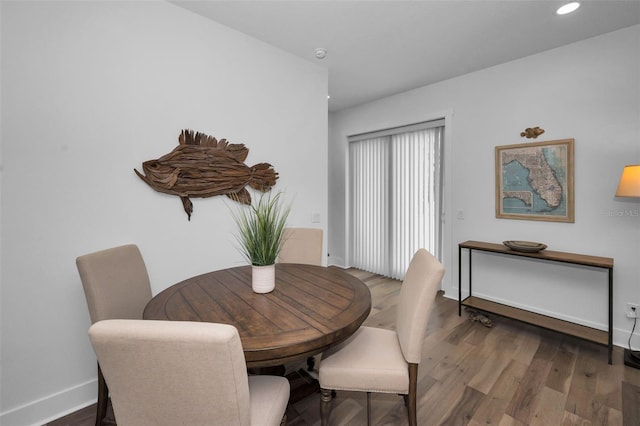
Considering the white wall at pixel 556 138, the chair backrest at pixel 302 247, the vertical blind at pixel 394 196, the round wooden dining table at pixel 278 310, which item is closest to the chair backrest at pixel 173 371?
the round wooden dining table at pixel 278 310

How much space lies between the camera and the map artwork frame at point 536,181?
2701mm

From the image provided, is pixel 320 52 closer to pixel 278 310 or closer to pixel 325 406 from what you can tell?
pixel 278 310

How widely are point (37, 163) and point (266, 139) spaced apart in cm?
159

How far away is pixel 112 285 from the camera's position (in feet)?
5.17

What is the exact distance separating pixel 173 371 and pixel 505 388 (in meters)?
2.15

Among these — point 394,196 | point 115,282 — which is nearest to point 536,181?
point 394,196

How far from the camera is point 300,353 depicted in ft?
3.51

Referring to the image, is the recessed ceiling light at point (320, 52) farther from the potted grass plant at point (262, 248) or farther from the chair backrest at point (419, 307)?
the chair backrest at point (419, 307)

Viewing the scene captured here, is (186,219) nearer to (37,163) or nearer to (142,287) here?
(142,287)

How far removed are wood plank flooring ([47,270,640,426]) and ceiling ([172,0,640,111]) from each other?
2.68 m

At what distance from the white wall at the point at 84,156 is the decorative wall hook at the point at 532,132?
2.86 m

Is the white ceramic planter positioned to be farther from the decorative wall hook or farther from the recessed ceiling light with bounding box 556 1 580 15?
the decorative wall hook

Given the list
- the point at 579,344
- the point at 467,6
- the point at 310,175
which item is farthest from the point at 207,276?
the point at 579,344

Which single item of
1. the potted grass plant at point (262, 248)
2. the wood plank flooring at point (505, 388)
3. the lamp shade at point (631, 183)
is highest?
the lamp shade at point (631, 183)
